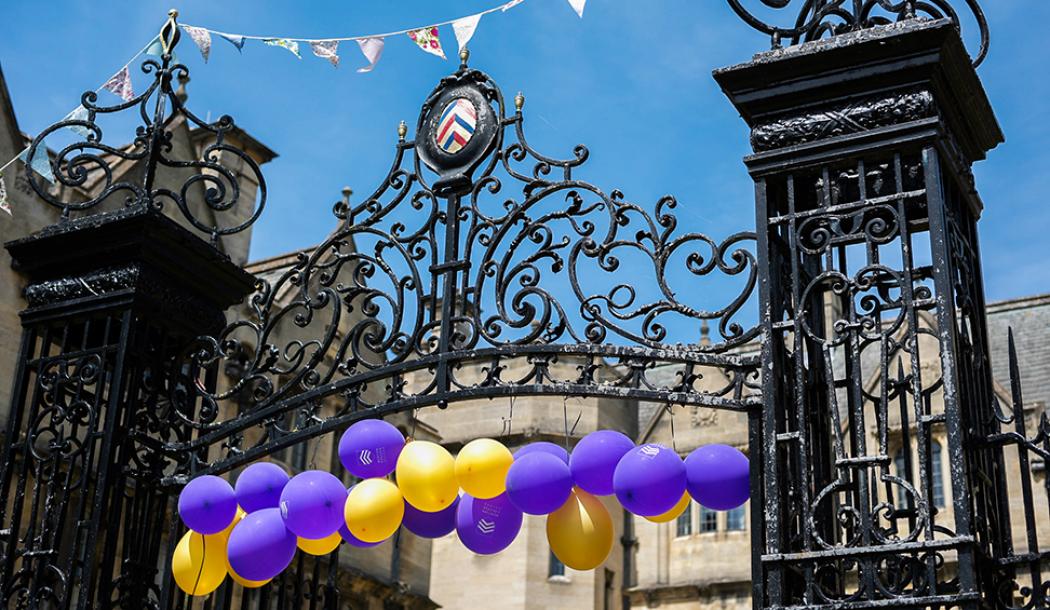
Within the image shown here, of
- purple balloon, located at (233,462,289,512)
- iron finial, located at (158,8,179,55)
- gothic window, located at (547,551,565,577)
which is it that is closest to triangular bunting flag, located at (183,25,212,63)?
iron finial, located at (158,8,179,55)

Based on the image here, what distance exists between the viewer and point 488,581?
2992 centimetres

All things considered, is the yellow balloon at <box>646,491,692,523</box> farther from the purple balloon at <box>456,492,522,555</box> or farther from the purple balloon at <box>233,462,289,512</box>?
the purple balloon at <box>233,462,289,512</box>

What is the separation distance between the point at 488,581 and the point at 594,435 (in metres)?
22.5

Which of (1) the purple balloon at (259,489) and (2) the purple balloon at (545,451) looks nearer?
(2) the purple balloon at (545,451)

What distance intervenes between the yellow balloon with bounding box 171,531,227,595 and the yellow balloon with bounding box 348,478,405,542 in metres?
1.02

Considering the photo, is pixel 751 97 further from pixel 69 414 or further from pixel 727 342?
pixel 69 414

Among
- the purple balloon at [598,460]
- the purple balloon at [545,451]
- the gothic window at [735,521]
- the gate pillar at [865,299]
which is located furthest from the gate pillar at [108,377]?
the gothic window at [735,521]

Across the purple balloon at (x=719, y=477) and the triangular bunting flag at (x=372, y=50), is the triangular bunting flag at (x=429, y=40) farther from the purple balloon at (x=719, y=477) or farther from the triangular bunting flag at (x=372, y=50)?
the purple balloon at (x=719, y=477)

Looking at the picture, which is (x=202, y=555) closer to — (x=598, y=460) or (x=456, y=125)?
(x=598, y=460)

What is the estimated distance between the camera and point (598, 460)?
789 centimetres

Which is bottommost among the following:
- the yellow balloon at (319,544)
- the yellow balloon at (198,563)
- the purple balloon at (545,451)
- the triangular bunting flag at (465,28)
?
the yellow balloon at (198,563)

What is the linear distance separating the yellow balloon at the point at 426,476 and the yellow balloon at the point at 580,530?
64 centimetres

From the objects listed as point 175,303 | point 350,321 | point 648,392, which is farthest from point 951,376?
point 350,321

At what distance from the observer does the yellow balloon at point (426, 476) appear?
26.8 feet
